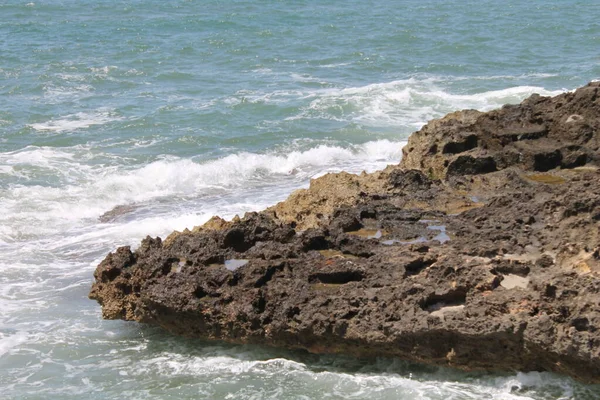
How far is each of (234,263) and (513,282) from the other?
10.00 ft

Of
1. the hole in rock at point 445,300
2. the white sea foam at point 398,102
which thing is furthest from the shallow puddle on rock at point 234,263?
the white sea foam at point 398,102

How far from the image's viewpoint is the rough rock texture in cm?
809

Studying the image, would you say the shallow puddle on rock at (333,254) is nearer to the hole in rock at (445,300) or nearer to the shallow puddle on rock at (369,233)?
the shallow puddle on rock at (369,233)

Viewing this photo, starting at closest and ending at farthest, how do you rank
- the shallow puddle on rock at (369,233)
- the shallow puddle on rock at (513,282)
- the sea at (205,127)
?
the shallow puddle on rock at (513,282)
the sea at (205,127)
the shallow puddle on rock at (369,233)

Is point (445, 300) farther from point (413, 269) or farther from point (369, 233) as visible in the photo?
point (369, 233)

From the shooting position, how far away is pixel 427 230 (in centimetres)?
1005

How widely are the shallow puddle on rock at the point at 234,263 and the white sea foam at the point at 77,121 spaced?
11.5 metres

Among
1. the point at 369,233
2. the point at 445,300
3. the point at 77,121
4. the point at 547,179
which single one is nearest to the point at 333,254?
the point at 369,233

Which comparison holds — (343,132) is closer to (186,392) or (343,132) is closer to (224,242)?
(224,242)

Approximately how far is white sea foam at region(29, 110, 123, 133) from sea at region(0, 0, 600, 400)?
0.24 feet

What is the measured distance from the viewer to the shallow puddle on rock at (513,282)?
8.50 meters

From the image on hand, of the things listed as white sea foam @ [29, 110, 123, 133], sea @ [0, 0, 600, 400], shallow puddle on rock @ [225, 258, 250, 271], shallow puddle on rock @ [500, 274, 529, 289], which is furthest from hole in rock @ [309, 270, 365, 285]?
white sea foam @ [29, 110, 123, 133]

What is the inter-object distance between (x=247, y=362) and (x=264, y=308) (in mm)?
571

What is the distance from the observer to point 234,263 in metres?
9.85
